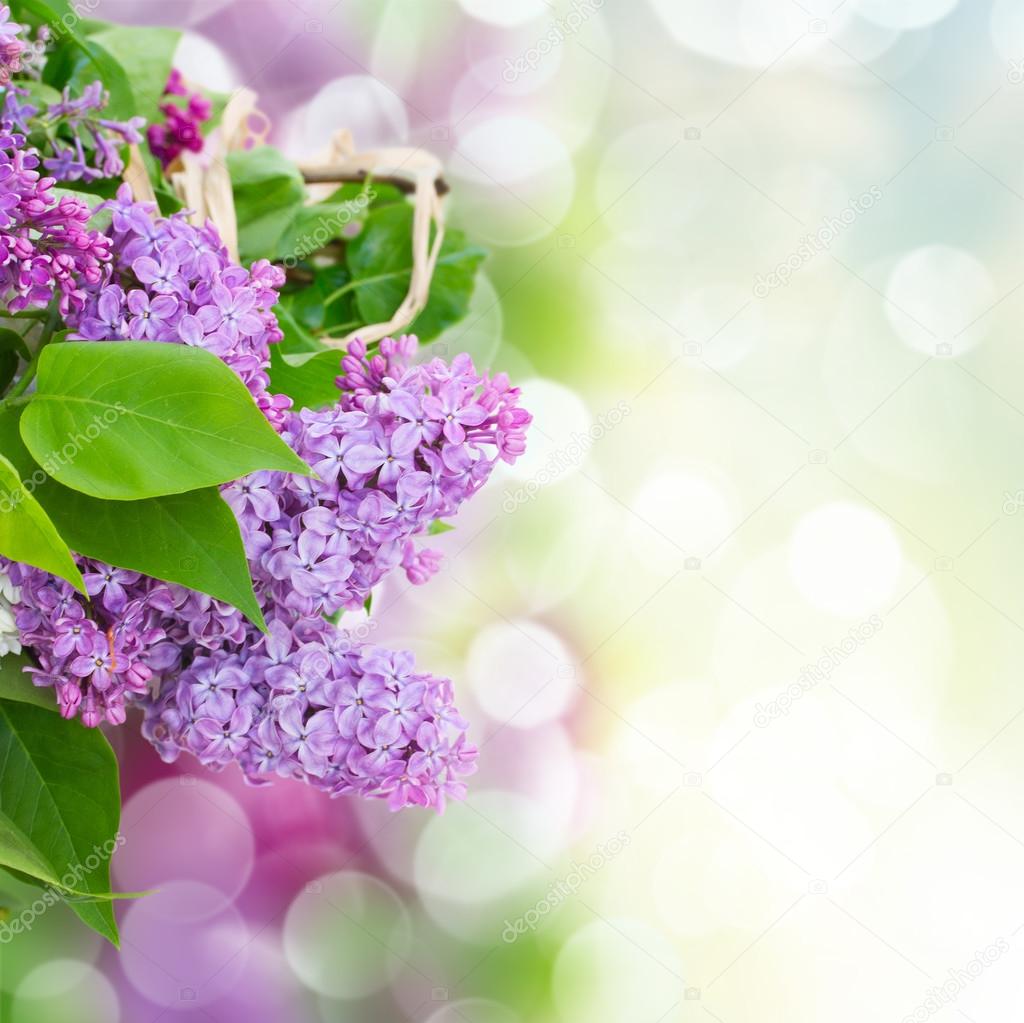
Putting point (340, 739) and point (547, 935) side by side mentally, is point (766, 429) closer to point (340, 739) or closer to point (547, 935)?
point (547, 935)

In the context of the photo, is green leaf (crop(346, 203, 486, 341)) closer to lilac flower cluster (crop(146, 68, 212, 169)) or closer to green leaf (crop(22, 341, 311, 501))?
lilac flower cluster (crop(146, 68, 212, 169))

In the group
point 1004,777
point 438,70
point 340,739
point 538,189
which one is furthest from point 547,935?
point 438,70

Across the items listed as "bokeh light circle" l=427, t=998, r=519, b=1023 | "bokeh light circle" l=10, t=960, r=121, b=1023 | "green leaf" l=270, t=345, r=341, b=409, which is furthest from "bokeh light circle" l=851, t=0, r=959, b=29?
"bokeh light circle" l=10, t=960, r=121, b=1023

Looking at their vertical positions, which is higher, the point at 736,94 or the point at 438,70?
the point at 736,94

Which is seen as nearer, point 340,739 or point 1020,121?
point 340,739

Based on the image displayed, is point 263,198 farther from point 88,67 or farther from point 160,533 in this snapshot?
point 160,533

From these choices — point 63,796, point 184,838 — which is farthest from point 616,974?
point 63,796

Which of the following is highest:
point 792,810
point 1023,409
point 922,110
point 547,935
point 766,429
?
point 922,110
